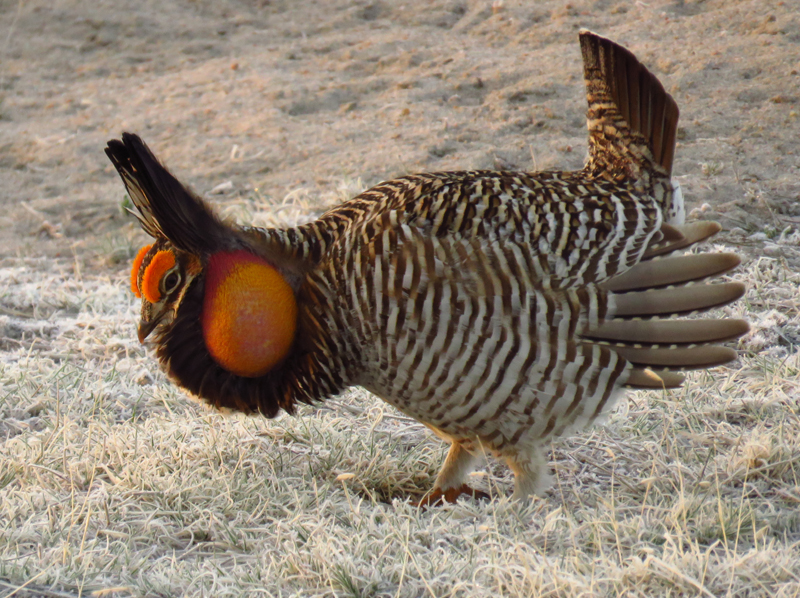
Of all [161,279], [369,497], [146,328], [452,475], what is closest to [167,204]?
[161,279]

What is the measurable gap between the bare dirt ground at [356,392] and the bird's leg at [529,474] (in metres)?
0.09

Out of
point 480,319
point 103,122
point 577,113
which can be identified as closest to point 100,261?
point 103,122

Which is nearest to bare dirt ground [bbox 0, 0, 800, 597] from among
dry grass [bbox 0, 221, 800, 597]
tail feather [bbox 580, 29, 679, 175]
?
dry grass [bbox 0, 221, 800, 597]

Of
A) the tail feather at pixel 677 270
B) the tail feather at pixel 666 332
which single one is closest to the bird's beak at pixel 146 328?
the tail feather at pixel 666 332

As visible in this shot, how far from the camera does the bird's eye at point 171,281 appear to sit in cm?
285

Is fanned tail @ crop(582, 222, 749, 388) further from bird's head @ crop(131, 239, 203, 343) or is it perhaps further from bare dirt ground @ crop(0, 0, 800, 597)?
bird's head @ crop(131, 239, 203, 343)

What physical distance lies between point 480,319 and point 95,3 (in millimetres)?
7638

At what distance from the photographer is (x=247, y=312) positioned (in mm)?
2838

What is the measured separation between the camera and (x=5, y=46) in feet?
28.0

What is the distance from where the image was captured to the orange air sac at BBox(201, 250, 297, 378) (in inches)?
111

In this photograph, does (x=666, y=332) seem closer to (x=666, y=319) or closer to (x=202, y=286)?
(x=666, y=319)

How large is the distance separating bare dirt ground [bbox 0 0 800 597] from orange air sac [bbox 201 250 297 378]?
44cm

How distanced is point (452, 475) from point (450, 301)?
82cm

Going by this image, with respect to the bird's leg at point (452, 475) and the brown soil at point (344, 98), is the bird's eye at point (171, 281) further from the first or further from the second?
the brown soil at point (344, 98)
